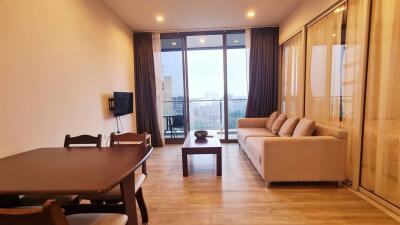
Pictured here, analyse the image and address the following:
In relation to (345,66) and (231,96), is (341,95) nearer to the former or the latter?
(345,66)

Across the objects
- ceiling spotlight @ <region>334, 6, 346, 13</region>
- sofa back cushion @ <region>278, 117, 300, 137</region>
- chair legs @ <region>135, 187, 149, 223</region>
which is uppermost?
ceiling spotlight @ <region>334, 6, 346, 13</region>

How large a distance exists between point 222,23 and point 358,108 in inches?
130

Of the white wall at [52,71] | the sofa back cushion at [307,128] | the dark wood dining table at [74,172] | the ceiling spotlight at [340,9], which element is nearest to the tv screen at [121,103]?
the white wall at [52,71]

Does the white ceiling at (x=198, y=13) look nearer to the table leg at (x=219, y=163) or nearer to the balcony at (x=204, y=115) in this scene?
the balcony at (x=204, y=115)

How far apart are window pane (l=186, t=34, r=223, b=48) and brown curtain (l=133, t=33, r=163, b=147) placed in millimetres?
966

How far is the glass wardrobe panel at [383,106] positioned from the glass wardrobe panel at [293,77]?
5.32ft

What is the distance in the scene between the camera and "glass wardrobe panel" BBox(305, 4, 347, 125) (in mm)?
3041

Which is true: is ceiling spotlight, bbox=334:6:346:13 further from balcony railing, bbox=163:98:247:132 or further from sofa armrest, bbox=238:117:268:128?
balcony railing, bbox=163:98:247:132

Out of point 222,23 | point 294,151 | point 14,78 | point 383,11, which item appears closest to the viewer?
point 14,78

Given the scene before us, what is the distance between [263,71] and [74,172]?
474cm

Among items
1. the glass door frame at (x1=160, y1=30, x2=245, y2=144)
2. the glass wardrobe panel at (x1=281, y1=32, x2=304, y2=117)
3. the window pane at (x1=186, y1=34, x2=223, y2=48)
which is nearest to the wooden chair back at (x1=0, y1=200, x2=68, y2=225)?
the glass wardrobe panel at (x1=281, y1=32, x2=304, y2=117)

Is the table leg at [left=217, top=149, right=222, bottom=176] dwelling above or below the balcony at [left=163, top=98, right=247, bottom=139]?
below

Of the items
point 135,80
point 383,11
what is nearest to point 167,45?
point 135,80

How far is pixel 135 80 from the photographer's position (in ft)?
18.0
